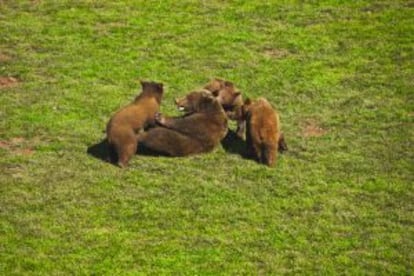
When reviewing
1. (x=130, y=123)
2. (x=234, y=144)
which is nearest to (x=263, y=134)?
(x=234, y=144)

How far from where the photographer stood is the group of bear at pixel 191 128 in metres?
10.2

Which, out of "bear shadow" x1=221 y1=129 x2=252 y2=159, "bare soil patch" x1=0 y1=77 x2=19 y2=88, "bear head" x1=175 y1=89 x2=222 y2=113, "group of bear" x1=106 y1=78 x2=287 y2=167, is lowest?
"bear shadow" x1=221 y1=129 x2=252 y2=159

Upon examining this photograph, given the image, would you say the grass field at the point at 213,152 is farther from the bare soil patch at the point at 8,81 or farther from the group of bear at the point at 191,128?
the group of bear at the point at 191,128

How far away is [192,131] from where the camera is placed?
10398 millimetres

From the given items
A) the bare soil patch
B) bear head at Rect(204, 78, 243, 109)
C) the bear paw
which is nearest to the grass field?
the bare soil patch

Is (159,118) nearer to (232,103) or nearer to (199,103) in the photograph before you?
(199,103)

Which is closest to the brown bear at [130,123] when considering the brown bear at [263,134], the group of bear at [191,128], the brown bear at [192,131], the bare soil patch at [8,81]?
the group of bear at [191,128]

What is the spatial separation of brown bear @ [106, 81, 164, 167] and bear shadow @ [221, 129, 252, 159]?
0.98 metres

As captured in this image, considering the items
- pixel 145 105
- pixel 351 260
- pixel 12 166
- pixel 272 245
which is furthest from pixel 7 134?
pixel 351 260

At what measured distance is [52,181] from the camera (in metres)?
9.98

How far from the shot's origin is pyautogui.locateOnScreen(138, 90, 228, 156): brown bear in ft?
33.8

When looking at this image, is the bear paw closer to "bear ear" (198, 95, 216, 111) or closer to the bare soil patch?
"bear ear" (198, 95, 216, 111)

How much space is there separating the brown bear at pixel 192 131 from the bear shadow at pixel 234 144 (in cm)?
21

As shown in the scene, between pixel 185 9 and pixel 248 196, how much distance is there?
22.1 ft
